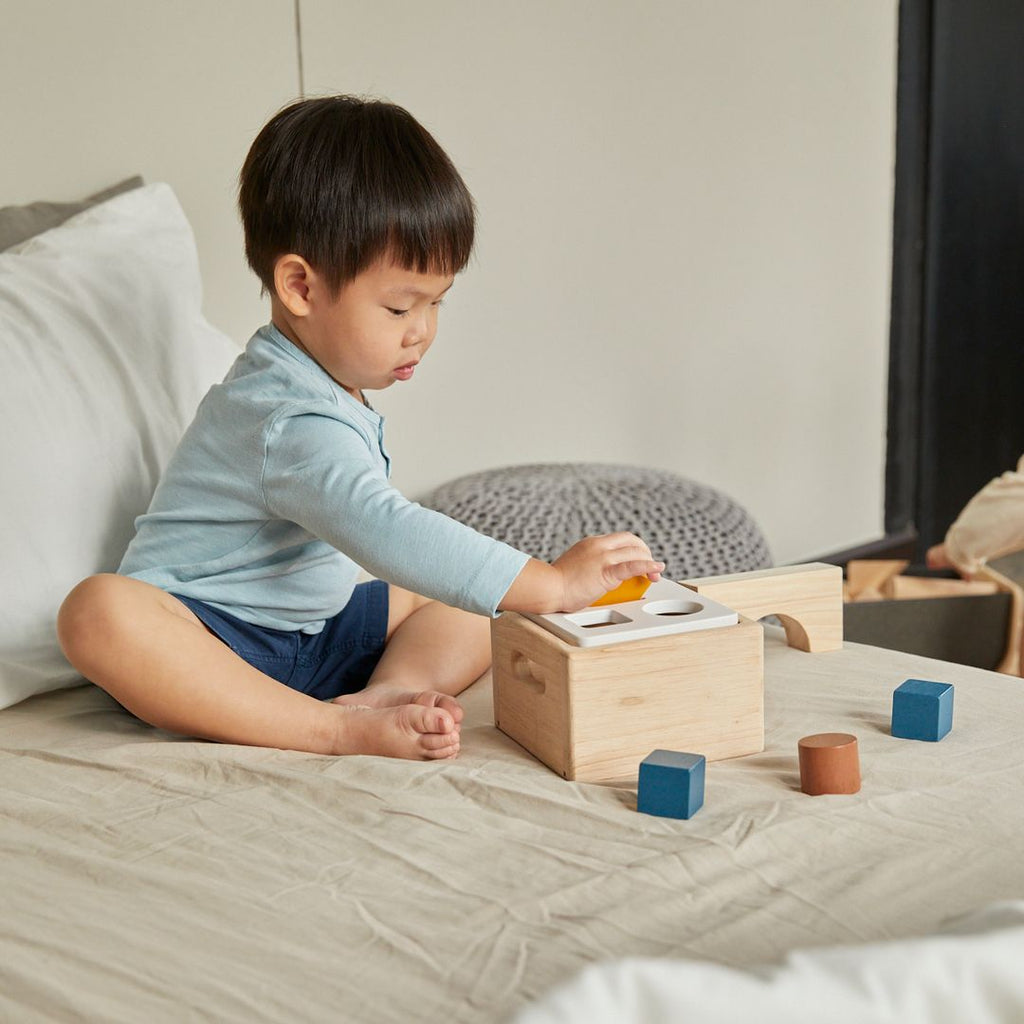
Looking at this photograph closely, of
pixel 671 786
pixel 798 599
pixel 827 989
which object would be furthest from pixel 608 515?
pixel 827 989

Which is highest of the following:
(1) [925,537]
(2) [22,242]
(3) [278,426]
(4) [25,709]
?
(2) [22,242]

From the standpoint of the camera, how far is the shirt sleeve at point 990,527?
163 centimetres

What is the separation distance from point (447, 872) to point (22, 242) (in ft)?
2.69

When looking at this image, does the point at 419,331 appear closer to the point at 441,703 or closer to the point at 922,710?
the point at 441,703

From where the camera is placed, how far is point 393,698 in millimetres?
1005

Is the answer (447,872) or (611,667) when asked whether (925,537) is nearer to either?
(611,667)

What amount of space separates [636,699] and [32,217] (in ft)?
2.63

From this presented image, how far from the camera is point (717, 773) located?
2.81 ft

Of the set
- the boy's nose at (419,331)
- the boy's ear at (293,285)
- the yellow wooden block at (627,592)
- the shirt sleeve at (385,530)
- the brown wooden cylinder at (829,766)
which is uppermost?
the boy's ear at (293,285)

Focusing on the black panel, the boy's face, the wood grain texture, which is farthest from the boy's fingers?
the black panel

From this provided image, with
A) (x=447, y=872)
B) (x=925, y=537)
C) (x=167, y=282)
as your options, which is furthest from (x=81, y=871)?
(x=925, y=537)

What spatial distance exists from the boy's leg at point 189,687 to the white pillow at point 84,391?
0.42ft

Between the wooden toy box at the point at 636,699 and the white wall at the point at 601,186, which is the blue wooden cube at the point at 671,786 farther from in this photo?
the white wall at the point at 601,186

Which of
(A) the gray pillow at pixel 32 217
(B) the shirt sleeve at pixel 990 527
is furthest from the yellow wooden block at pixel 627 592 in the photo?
(B) the shirt sleeve at pixel 990 527
